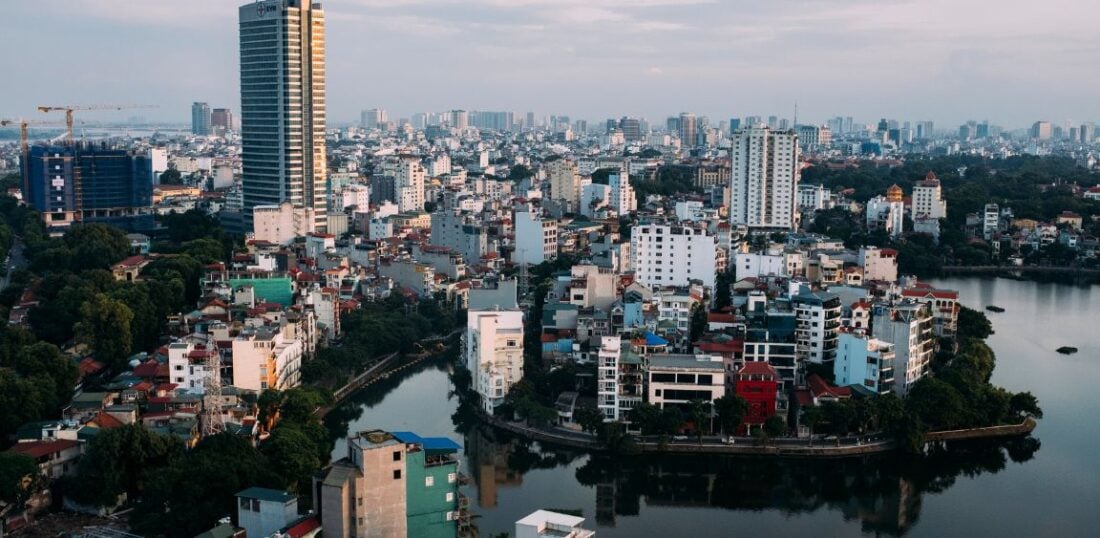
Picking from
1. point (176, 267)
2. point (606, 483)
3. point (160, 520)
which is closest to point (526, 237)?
point (176, 267)

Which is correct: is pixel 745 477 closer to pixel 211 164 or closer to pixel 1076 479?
pixel 1076 479

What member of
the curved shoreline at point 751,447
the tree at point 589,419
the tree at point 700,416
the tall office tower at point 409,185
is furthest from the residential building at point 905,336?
the tall office tower at point 409,185

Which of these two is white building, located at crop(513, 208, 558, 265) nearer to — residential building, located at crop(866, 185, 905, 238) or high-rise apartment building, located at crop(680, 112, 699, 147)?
residential building, located at crop(866, 185, 905, 238)

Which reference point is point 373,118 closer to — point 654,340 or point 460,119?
point 460,119

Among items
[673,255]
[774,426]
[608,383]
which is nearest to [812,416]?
[774,426]

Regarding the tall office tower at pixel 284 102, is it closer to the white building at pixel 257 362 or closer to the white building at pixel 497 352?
the white building at pixel 257 362

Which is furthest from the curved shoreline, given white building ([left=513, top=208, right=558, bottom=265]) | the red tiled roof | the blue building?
the blue building
